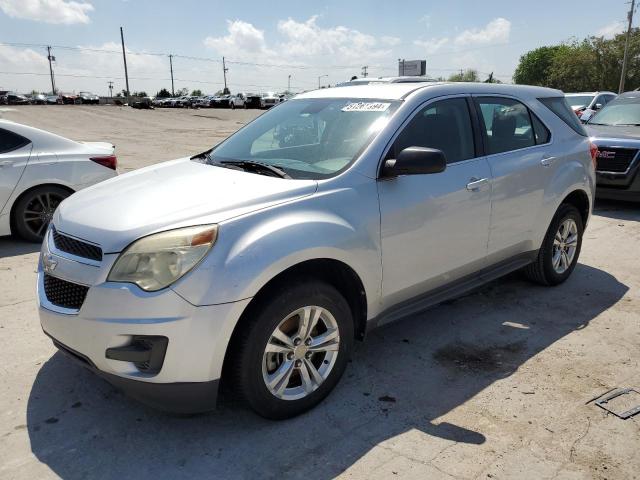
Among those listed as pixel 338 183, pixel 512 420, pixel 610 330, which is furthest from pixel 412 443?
pixel 610 330

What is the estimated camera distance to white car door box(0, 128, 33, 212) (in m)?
5.91

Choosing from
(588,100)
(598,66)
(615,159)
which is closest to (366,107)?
(615,159)

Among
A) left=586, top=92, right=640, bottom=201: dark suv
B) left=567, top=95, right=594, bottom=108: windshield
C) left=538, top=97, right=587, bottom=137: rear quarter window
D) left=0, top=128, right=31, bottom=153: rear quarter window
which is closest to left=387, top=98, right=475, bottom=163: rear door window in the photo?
left=538, top=97, right=587, bottom=137: rear quarter window

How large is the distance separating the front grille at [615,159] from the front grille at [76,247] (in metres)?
8.23

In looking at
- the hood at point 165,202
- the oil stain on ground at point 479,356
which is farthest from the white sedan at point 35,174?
the oil stain on ground at point 479,356

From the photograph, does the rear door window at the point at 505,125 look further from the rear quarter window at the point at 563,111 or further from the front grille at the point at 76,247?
the front grille at the point at 76,247

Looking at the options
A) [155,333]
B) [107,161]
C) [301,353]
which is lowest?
[301,353]

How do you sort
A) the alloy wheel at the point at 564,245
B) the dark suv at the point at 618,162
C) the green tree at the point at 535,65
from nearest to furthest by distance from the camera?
the alloy wheel at the point at 564,245 < the dark suv at the point at 618,162 < the green tree at the point at 535,65

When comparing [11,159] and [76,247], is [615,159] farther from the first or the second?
[11,159]

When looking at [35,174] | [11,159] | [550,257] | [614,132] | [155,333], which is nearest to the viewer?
[155,333]

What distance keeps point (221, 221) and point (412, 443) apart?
149 cm

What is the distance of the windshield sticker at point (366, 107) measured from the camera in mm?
3488

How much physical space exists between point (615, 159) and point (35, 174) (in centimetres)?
826

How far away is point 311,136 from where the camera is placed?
11.9ft
